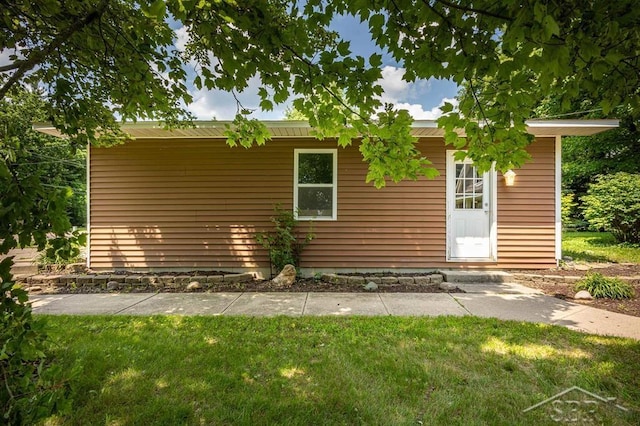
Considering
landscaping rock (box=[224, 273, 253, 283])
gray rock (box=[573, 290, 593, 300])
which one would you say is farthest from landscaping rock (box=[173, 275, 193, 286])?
gray rock (box=[573, 290, 593, 300])

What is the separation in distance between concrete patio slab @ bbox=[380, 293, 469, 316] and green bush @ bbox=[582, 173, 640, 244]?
844cm

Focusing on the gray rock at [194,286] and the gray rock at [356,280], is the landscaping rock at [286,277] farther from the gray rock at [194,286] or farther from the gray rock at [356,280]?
the gray rock at [194,286]

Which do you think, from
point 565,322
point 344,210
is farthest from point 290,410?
point 344,210

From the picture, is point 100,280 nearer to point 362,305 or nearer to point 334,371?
point 362,305

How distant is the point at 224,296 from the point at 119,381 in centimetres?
234

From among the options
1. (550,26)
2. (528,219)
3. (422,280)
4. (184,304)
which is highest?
(550,26)

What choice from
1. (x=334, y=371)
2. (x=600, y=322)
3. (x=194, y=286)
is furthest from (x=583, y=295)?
(x=194, y=286)

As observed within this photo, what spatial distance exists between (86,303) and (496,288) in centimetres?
632

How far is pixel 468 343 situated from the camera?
2.75 metres

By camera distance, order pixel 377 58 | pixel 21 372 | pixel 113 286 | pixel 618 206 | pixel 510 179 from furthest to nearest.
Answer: pixel 618 206, pixel 510 179, pixel 113 286, pixel 377 58, pixel 21 372

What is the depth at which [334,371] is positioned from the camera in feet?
A: 7.48

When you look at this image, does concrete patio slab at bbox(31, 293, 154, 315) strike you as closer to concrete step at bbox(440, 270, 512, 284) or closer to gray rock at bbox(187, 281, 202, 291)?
gray rock at bbox(187, 281, 202, 291)

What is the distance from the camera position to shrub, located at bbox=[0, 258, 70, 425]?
925mm

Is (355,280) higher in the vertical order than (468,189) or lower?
lower
